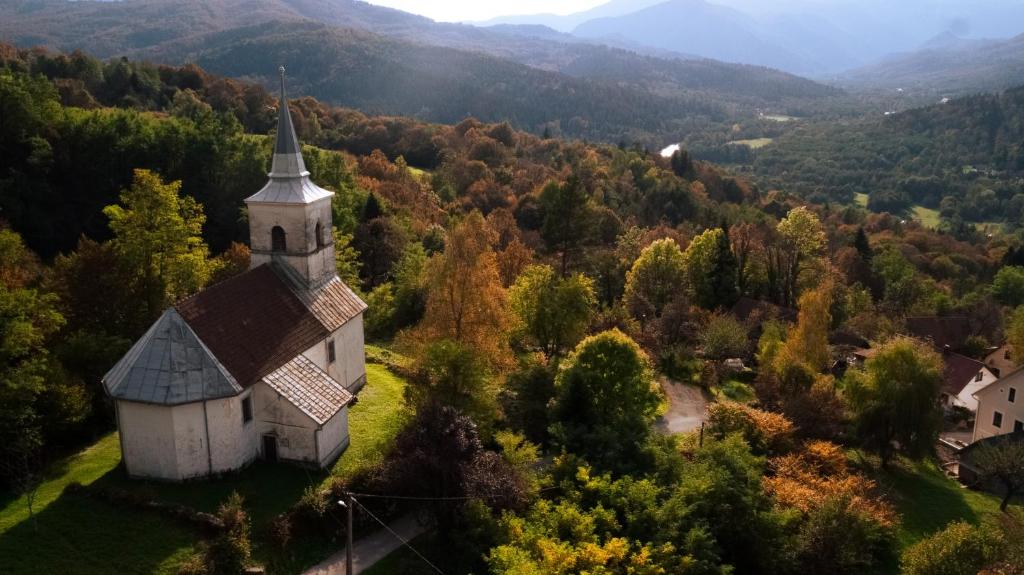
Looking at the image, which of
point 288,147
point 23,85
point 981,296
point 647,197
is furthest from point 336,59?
point 288,147

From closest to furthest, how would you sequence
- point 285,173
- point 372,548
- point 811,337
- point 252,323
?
point 372,548, point 252,323, point 285,173, point 811,337

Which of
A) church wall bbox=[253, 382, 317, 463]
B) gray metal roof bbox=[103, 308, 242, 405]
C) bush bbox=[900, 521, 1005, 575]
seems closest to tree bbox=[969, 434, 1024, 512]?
bush bbox=[900, 521, 1005, 575]

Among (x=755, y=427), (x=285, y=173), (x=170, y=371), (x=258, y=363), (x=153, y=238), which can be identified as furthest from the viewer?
(x=755, y=427)

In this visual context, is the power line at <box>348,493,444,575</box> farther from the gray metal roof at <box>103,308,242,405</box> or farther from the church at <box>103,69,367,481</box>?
the gray metal roof at <box>103,308,242,405</box>

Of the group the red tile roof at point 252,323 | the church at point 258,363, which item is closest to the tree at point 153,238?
the church at point 258,363

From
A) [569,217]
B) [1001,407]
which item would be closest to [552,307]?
[569,217]

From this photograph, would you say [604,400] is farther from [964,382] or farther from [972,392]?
[964,382]

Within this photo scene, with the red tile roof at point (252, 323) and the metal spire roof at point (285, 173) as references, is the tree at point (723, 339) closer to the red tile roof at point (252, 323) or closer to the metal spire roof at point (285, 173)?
the red tile roof at point (252, 323)
